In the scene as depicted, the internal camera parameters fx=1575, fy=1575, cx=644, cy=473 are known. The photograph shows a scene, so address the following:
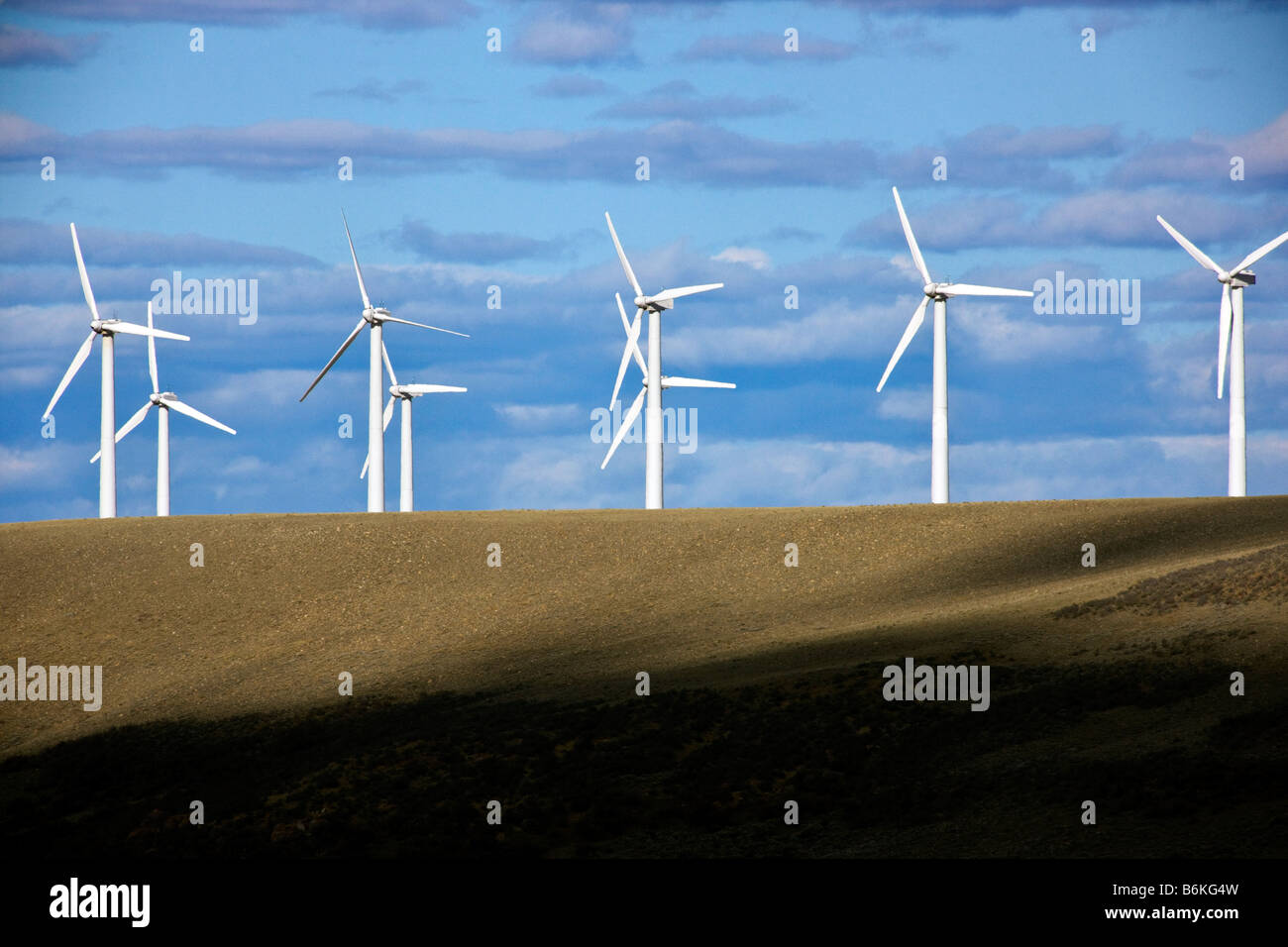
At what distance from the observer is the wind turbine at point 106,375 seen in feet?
321

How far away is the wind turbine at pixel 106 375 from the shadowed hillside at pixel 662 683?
652cm

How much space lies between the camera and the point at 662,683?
5584cm

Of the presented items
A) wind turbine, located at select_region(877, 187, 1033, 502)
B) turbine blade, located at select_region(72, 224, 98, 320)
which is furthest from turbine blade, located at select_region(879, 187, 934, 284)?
turbine blade, located at select_region(72, 224, 98, 320)

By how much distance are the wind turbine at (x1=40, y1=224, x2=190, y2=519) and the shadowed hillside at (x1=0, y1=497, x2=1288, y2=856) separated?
21.4 ft

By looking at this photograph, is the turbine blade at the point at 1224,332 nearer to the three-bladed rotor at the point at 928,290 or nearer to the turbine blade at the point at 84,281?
the three-bladed rotor at the point at 928,290

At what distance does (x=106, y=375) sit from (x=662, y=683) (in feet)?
195

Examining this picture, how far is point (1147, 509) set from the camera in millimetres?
81562

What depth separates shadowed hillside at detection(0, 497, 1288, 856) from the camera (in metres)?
40.7

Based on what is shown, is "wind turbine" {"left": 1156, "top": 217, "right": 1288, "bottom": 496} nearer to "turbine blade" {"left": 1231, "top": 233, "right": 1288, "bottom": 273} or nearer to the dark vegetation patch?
"turbine blade" {"left": 1231, "top": 233, "right": 1288, "bottom": 273}

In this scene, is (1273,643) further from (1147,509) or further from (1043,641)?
(1147,509)

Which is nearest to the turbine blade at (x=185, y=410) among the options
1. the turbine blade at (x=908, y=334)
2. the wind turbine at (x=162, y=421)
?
the wind turbine at (x=162, y=421)
